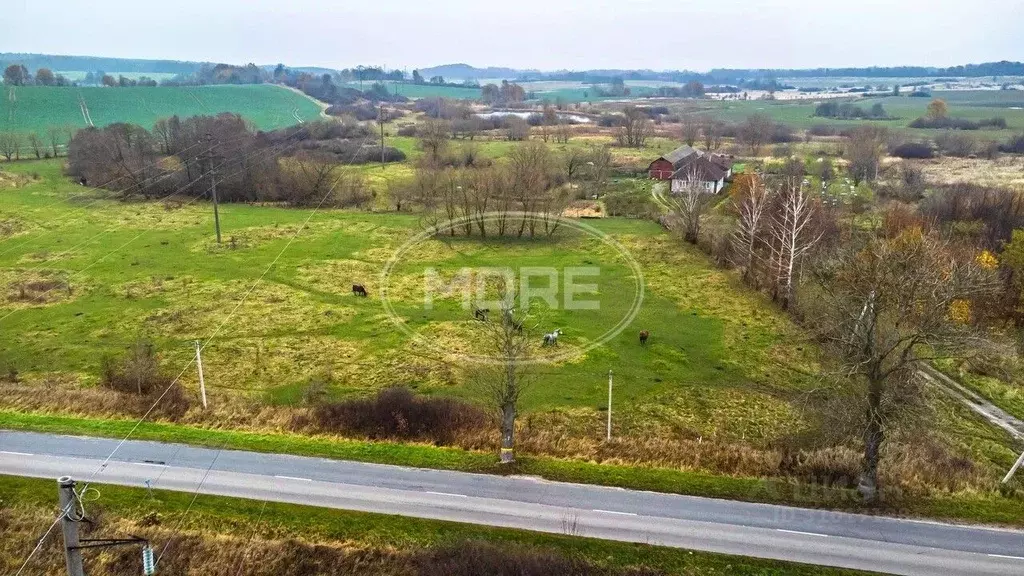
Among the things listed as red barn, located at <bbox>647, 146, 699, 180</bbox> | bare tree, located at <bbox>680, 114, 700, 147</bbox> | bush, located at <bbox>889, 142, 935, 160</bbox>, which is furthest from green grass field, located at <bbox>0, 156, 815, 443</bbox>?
bush, located at <bbox>889, 142, 935, 160</bbox>

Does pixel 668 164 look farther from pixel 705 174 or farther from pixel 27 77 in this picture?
pixel 27 77

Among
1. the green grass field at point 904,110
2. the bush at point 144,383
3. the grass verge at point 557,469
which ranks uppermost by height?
the green grass field at point 904,110

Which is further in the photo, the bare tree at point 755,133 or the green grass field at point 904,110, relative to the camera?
the green grass field at point 904,110

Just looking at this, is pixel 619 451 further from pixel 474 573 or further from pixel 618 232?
pixel 618 232

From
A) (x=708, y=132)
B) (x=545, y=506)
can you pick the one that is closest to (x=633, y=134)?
(x=708, y=132)

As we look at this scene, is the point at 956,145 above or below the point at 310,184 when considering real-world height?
above

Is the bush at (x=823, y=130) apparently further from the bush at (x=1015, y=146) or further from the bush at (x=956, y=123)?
the bush at (x=1015, y=146)

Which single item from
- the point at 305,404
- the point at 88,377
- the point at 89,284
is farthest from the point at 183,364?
the point at 89,284

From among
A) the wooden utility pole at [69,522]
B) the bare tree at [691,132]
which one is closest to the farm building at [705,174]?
the bare tree at [691,132]
